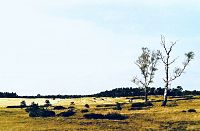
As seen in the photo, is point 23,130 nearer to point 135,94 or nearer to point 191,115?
point 191,115

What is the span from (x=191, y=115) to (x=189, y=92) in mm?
92268

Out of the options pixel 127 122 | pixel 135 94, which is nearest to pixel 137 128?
pixel 127 122

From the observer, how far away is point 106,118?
175ft

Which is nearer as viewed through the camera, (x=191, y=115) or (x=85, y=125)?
(x=85, y=125)

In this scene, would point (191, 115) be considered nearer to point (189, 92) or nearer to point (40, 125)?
point (40, 125)

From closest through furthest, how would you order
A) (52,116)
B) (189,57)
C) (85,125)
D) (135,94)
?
1. (85,125)
2. (52,116)
3. (189,57)
4. (135,94)

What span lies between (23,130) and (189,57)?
48.6 meters

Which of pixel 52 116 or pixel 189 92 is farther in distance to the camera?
pixel 189 92

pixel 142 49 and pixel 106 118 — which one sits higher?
pixel 142 49

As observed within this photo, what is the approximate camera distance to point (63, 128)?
4344cm

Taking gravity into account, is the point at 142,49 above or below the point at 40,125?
above

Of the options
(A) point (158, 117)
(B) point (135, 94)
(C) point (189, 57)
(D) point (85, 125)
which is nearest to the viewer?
(D) point (85, 125)

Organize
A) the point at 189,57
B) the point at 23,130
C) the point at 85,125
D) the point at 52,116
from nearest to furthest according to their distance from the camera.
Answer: the point at 23,130, the point at 85,125, the point at 52,116, the point at 189,57

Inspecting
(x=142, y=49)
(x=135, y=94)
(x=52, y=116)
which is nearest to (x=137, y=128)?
(x=52, y=116)
